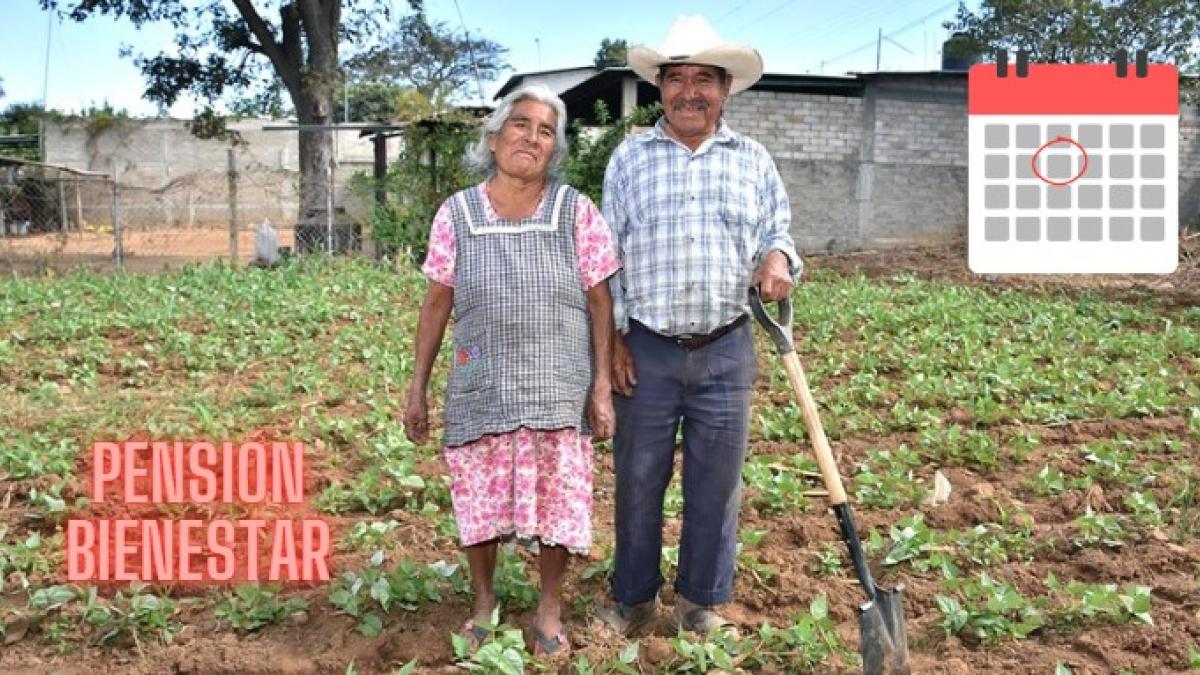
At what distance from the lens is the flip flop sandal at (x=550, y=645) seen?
9.98ft

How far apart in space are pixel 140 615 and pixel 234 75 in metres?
17.8

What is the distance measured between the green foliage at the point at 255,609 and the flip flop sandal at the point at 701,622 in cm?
114

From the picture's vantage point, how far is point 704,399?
316 cm

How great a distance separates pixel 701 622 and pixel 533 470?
70cm

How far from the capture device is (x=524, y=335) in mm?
2979

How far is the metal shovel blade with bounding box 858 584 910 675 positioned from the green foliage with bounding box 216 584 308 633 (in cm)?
166

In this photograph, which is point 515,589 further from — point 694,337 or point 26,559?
point 26,559

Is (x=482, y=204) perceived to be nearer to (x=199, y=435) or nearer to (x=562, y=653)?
(x=562, y=653)

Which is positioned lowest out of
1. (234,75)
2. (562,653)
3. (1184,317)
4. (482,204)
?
(562,653)

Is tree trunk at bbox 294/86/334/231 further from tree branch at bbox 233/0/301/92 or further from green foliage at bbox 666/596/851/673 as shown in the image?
green foliage at bbox 666/596/851/673

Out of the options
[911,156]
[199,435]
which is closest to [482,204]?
[199,435]

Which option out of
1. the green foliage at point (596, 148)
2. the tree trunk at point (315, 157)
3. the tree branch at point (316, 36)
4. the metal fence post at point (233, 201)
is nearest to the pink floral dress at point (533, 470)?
the metal fence post at point (233, 201)

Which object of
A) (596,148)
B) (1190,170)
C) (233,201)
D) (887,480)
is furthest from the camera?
(1190,170)

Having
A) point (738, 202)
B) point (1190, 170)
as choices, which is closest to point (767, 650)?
point (738, 202)
